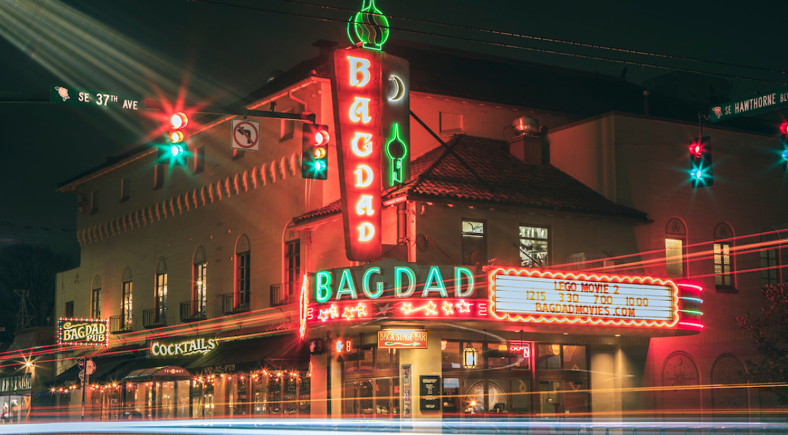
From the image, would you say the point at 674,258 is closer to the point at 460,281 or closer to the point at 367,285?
the point at 460,281

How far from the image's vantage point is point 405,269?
70.2 ft

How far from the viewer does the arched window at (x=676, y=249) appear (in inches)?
1096

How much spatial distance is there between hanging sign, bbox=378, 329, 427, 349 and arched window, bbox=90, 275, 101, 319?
22.6m

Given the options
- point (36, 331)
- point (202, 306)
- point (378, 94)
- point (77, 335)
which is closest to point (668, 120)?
point (378, 94)

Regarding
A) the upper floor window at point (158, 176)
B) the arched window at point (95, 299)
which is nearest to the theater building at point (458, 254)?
the upper floor window at point (158, 176)

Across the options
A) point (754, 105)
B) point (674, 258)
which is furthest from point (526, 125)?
point (754, 105)

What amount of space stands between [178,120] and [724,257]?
19580 millimetres

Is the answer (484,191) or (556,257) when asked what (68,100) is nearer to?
(484,191)

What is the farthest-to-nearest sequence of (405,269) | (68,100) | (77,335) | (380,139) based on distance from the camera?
(77,335) < (380,139) < (405,269) < (68,100)

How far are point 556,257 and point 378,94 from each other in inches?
276

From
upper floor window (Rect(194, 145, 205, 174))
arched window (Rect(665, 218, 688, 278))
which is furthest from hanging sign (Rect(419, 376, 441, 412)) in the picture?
upper floor window (Rect(194, 145, 205, 174))

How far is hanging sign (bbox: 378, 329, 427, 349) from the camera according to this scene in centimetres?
2225

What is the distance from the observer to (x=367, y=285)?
21.6 m

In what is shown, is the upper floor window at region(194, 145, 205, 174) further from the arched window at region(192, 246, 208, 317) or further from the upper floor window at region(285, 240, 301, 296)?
the upper floor window at region(285, 240, 301, 296)
